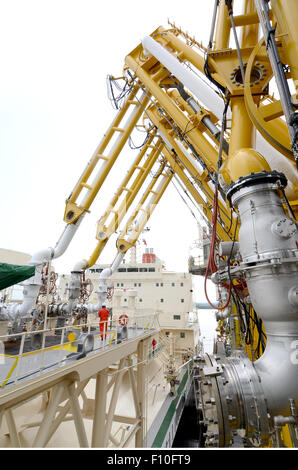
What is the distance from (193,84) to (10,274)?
6823 millimetres

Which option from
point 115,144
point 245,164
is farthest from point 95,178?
point 245,164

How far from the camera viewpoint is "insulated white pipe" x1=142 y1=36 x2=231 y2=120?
14.9ft

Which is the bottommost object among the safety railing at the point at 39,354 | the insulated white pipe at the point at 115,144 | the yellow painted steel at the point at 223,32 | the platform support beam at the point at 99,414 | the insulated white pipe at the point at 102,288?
→ the platform support beam at the point at 99,414

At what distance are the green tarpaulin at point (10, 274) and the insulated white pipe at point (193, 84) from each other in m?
6.55

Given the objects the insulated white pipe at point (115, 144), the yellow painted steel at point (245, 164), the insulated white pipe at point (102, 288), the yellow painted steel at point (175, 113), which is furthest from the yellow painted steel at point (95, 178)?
the yellow painted steel at point (245, 164)

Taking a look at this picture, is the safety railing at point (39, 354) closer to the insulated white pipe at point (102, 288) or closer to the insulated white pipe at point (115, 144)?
the insulated white pipe at point (102, 288)

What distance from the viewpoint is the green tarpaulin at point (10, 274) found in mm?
5949

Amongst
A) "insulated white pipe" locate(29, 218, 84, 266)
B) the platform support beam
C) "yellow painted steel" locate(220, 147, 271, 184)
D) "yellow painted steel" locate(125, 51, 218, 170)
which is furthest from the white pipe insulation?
"yellow painted steel" locate(220, 147, 271, 184)

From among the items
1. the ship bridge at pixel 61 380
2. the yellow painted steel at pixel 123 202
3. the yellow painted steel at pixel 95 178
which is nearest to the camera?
the ship bridge at pixel 61 380

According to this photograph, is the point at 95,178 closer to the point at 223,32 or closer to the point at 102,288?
the point at 102,288

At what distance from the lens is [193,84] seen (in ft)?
16.5

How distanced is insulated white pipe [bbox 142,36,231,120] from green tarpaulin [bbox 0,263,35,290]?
21.5 ft

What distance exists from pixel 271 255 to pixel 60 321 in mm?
10919

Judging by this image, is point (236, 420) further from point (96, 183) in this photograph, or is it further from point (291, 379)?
point (96, 183)
